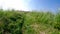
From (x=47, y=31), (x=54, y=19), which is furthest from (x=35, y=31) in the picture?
(x=54, y=19)

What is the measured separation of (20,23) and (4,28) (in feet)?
1.98

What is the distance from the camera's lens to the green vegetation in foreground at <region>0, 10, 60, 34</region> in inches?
309

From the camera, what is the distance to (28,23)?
8.39 m

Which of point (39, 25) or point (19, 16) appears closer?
point (19, 16)

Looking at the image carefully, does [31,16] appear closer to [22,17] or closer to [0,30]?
[22,17]

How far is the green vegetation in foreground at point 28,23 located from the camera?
7.86 m

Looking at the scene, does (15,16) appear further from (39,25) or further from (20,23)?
(39,25)

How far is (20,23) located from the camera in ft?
26.3

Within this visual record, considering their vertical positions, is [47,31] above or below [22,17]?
below

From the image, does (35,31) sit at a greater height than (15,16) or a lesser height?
lesser

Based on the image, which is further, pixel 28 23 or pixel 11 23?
pixel 28 23

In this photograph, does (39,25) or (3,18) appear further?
(39,25)

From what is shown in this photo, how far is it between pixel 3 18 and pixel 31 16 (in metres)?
1.39

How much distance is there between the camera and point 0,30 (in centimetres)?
775
